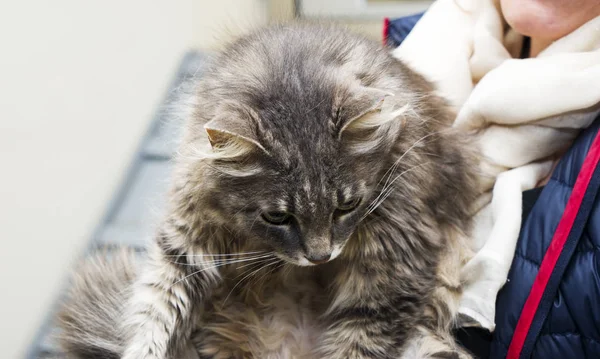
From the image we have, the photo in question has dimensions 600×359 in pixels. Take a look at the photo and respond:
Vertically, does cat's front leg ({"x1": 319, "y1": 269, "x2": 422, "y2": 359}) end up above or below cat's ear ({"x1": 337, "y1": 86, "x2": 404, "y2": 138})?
below

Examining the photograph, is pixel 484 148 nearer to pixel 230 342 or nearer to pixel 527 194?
→ pixel 527 194

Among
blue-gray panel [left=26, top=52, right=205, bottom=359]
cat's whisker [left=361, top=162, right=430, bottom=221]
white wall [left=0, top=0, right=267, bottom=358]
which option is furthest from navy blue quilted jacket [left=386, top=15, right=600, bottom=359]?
blue-gray panel [left=26, top=52, right=205, bottom=359]

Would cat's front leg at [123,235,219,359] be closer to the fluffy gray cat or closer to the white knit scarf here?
the fluffy gray cat

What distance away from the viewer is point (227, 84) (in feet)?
4.15

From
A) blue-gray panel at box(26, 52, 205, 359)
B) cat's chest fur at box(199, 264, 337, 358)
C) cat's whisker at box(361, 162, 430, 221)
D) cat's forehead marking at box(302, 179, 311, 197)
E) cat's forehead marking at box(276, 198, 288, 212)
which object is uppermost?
cat's forehead marking at box(302, 179, 311, 197)

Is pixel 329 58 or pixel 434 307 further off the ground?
pixel 329 58

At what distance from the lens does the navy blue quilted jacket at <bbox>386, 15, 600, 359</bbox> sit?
1.19 meters

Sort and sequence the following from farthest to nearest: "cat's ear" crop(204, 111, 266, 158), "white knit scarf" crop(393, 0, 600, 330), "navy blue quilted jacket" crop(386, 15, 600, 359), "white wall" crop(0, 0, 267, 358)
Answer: "white wall" crop(0, 0, 267, 358) < "white knit scarf" crop(393, 0, 600, 330) < "navy blue quilted jacket" crop(386, 15, 600, 359) < "cat's ear" crop(204, 111, 266, 158)

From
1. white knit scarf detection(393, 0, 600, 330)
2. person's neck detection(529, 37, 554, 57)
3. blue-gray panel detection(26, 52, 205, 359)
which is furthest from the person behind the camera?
blue-gray panel detection(26, 52, 205, 359)

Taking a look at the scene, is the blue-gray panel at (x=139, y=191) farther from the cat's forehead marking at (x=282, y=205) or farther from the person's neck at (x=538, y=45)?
the person's neck at (x=538, y=45)

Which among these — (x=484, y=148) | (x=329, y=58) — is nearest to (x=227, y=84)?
(x=329, y=58)

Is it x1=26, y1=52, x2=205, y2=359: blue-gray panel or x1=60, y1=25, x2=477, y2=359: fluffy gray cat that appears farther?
x1=26, y1=52, x2=205, y2=359: blue-gray panel

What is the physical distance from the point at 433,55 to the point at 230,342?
1051 mm

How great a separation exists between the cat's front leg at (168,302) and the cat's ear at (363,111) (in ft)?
1.70
